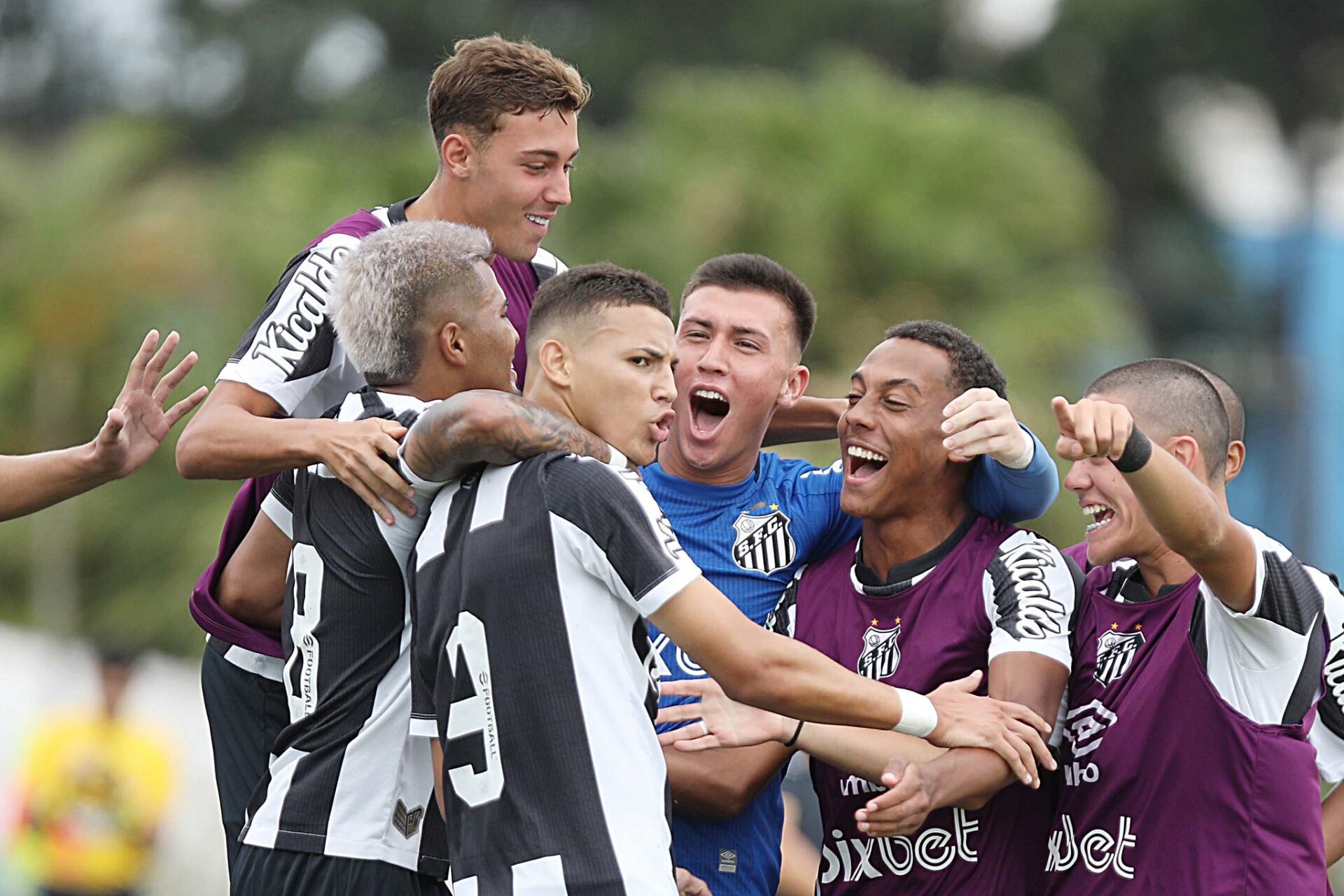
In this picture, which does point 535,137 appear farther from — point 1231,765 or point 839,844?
point 1231,765

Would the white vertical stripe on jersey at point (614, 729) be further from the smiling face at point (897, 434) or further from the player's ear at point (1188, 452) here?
the player's ear at point (1188, 452)

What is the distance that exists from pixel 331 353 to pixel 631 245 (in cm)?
1373

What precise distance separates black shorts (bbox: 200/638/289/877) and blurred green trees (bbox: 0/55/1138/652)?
43.3 ft

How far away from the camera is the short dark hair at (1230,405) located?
5398mm

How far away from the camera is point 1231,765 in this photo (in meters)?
4.98

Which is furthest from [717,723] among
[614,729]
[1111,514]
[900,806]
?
[1111,514]

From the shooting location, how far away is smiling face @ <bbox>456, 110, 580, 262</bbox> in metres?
5.93

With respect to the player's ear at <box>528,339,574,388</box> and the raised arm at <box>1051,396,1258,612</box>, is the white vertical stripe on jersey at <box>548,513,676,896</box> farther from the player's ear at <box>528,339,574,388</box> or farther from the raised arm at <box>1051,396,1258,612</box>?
the raised arm at <box>1051,396,1258,612</box>

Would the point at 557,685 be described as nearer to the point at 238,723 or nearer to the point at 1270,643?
the point at 238,723

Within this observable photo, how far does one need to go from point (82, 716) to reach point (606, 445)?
338 inches

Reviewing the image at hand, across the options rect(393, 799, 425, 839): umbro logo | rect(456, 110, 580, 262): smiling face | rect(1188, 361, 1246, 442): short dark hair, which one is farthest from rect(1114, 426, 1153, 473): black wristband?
rect(456, 110, 580, 262): smiling face

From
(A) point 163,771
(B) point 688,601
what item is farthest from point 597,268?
(A) point 163,771

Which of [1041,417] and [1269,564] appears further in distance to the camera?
[1041,417]

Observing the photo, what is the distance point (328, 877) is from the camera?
469cm
